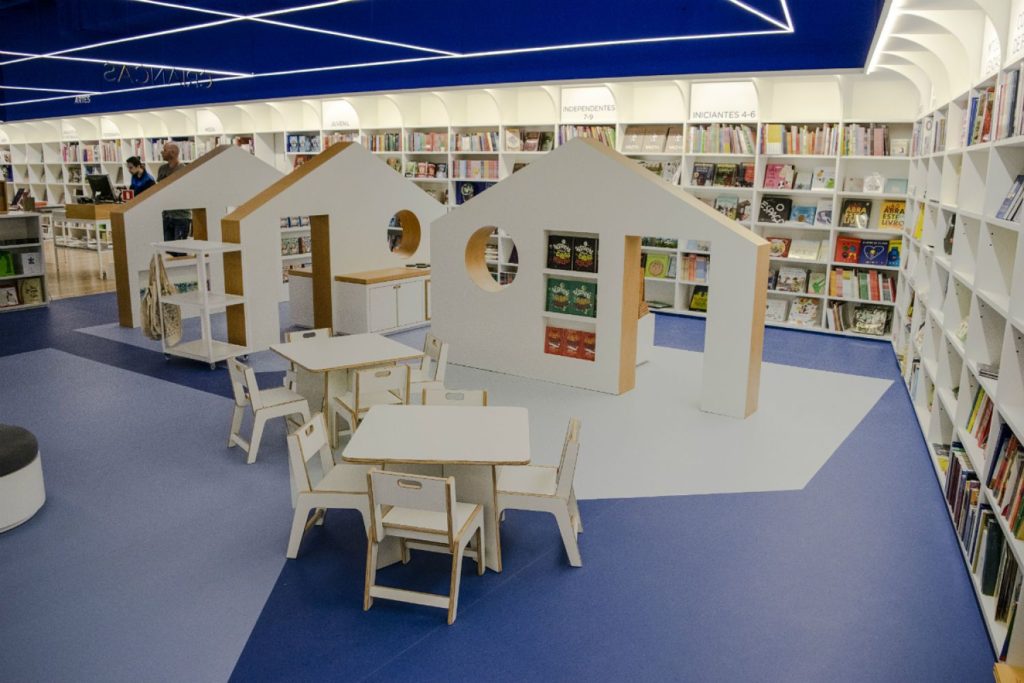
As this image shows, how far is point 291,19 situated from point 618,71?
154 inches

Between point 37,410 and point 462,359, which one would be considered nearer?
point 37,410

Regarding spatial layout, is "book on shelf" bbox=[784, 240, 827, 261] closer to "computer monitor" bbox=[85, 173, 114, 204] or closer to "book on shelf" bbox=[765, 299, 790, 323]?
"book on shelf" bbox=[765, 299, 790, 323]

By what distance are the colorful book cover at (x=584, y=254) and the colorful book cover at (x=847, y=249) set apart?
4088 mm

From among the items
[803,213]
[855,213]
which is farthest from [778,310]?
[855,213]

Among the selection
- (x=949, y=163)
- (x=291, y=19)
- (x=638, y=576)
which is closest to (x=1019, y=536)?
(x=638, y=576)

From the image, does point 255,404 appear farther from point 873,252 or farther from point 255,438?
point 873,252

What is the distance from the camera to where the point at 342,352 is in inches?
236

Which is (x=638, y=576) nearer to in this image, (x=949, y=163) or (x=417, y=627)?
(x=417, y=627)

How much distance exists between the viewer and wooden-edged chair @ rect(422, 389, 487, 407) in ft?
16.0

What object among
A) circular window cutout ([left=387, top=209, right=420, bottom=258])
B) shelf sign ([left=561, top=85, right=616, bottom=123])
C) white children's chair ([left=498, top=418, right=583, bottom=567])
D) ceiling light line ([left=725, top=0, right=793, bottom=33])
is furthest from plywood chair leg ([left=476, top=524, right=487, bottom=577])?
shelf sign ([left=561, top=85, right=616, bottom=123])

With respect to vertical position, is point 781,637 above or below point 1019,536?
below

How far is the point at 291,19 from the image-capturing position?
9117mm

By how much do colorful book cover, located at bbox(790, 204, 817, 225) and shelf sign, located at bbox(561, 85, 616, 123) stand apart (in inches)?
107

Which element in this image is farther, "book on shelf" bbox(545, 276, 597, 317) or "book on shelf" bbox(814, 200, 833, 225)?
"book on shelf" bbox(814, 200, 833, 225)
